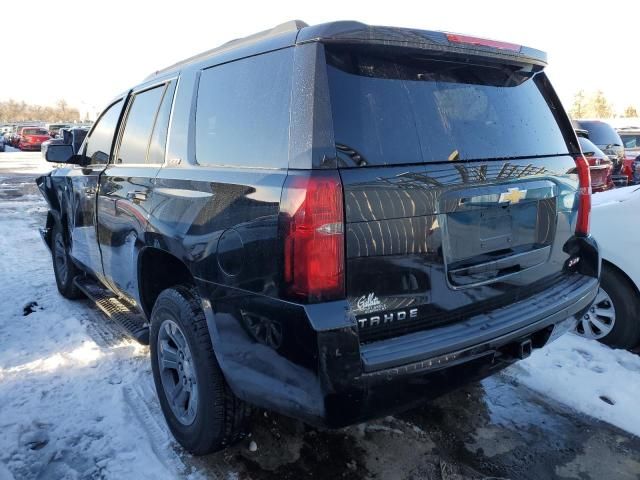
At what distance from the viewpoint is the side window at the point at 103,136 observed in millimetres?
4039

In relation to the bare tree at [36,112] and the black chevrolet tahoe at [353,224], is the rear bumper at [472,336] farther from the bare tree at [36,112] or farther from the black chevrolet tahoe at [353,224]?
the bare tree at [36,112]

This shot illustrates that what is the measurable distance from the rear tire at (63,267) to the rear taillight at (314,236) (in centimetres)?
382

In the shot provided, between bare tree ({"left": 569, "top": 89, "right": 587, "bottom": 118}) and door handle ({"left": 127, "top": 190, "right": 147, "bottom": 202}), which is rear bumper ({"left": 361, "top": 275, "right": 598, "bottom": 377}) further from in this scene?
bare tree ({"left": 569, "top": 89, "right": 587, "bottom": 118})

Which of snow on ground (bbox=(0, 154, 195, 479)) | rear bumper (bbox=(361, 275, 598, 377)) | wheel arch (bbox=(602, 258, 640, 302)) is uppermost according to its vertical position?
rear bumper (bbox=(361, 275, 598, 377))

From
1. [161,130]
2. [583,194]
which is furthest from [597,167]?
[161,130]

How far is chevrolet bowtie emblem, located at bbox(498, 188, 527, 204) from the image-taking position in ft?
7.88

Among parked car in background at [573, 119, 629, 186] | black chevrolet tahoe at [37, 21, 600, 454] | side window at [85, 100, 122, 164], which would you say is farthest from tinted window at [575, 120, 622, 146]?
side window at [85, 100, 122, 164]

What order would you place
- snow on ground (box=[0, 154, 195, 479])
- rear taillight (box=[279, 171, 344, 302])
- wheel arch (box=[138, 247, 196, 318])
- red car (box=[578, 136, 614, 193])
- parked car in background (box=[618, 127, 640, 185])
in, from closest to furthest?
1. rear taillight (box=[279, 171, 344, 302])
2. snow on ground (box=[0, 154, 195, 479])
3. wheel arch (box=[138, 247, 196, 318])
4. red car (box=[578, 136, 614, 193])
5. parked car in background (box=[618, 127, 640, 185])

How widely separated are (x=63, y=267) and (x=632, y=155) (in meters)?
14.3

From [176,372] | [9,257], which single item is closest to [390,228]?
[176,372]

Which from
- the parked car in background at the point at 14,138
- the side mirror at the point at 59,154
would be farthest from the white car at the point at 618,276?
the parked car in background at the point at 14,138

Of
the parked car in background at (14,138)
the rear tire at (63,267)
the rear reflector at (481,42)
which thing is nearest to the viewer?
the rear reflector at (481,42)

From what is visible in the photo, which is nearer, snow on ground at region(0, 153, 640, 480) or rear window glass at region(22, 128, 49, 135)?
snow on ground at region(0, 153, 640, 480)

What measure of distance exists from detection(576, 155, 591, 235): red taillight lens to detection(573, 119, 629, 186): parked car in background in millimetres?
10148
